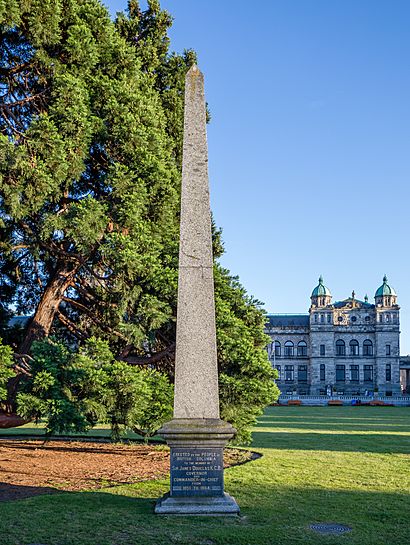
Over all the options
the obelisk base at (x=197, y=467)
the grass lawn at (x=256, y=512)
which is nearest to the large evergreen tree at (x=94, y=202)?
the grass lawn at (x=256, y=512)

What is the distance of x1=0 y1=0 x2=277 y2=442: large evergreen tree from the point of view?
12.5m

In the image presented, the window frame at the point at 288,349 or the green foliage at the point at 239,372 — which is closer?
the green foliage at the point at 239,372

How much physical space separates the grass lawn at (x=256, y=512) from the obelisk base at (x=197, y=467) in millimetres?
255

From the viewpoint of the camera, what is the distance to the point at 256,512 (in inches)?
305

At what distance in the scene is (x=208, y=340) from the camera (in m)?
8.03

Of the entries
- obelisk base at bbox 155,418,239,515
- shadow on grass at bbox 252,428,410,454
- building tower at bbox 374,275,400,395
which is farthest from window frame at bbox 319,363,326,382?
obelisk base at bbox 155,418,239,515

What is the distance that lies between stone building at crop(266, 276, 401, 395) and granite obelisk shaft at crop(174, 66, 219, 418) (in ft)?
255

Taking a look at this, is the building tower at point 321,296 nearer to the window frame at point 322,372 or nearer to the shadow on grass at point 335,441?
the window frame at point 322,372

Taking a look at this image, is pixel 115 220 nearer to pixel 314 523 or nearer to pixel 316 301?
pixel 314 523

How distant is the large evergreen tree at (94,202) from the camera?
12.5 m

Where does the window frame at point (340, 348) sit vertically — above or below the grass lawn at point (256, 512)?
above

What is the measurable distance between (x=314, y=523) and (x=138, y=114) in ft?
33.4

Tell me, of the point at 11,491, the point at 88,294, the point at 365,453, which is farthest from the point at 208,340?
the point at 365,453

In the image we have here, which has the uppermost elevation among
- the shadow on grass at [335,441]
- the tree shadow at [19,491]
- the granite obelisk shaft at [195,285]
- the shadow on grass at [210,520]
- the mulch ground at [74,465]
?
the granite obelisk shaft at [195,285]
